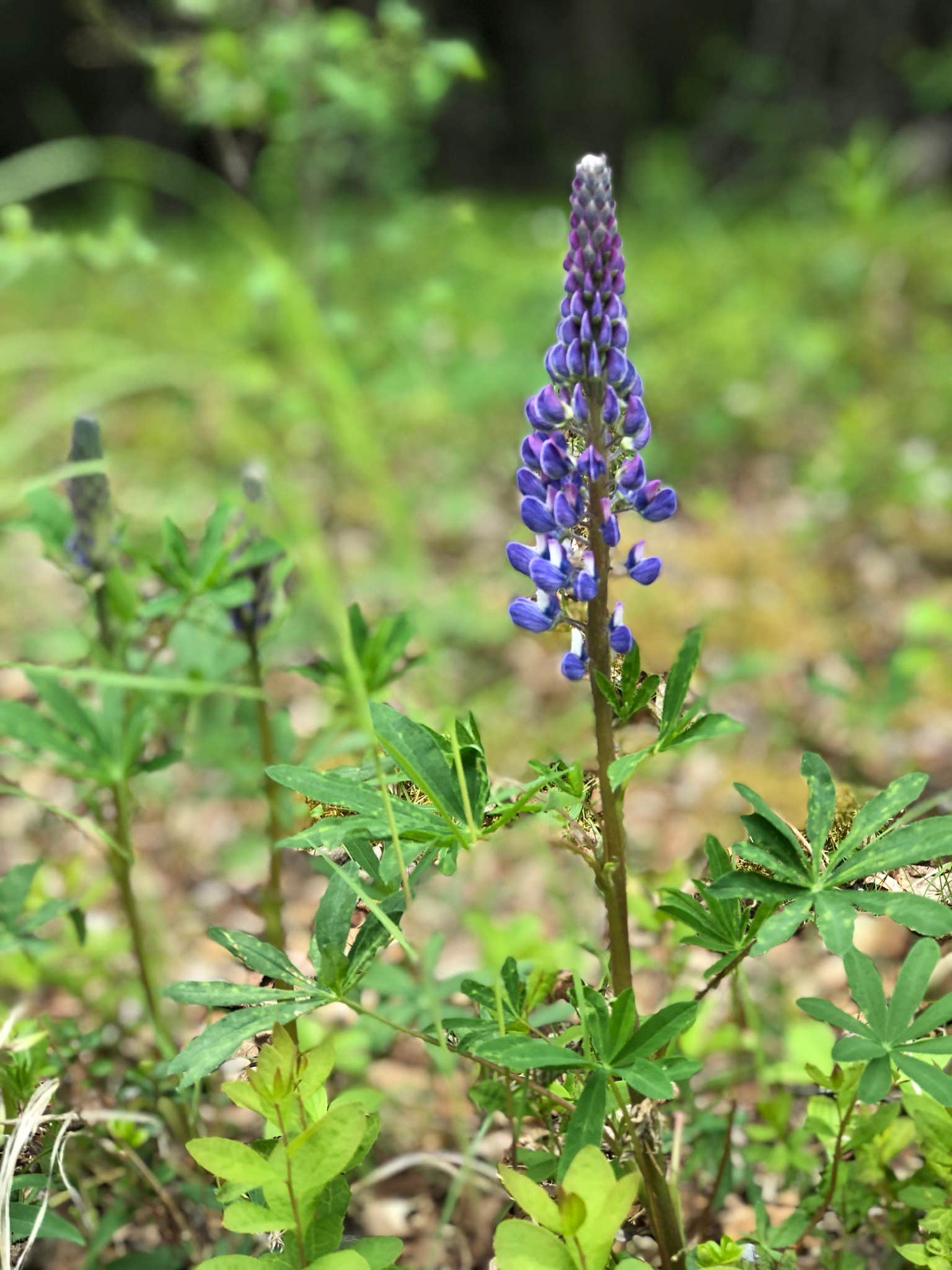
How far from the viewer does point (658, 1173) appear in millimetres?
1021

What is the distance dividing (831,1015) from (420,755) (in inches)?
18.2

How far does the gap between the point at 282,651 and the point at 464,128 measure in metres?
8.48

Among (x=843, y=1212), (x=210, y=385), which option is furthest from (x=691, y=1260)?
(x=210, y=385)

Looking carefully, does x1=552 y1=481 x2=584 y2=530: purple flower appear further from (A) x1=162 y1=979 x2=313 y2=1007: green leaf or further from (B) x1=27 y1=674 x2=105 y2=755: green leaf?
(B) x1=27 y1=674 x2=105 y2=755: green leaf

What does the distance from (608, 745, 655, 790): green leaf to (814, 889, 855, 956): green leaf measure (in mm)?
208

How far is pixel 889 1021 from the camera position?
0.97m

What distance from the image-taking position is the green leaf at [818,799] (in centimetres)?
100

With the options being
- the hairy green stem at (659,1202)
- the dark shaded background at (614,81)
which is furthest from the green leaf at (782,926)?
Result: the dark shaded background at (614,81)

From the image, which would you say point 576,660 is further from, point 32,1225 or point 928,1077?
point 32,1225

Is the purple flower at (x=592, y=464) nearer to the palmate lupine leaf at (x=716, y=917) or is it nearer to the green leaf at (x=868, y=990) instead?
the palmate lupine leaf at (x=716, y=917)

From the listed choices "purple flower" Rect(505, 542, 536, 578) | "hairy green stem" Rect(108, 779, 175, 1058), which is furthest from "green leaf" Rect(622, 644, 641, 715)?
"hairy green stem" Rect(108, 779, 175, 1058)

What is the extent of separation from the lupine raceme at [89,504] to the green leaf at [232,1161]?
0.83 m

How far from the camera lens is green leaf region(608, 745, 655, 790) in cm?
93

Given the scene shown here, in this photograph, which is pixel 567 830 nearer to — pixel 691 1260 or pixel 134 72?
pixel 691 1260
